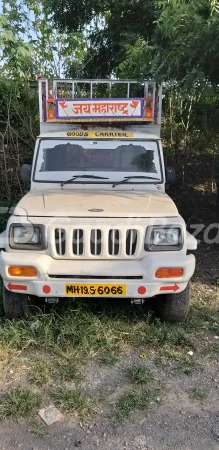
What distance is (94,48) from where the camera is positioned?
8.47 metres

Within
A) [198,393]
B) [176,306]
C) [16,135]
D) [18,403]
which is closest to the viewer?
[18,403]

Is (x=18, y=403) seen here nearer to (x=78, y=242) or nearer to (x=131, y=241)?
(x=78, y=242)

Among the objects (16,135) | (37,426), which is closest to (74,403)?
(37,426)

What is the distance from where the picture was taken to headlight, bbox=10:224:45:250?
11.5 ft

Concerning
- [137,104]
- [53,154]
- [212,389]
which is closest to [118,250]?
[212,389]

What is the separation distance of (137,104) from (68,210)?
222cm

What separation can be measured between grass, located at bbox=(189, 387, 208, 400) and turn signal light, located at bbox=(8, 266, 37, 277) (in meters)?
1.53

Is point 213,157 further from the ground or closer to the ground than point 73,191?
closer to the ground

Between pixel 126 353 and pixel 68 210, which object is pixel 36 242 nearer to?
pixel 68 210

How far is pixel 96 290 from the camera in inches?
136

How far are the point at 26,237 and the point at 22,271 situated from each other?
0.98 ft

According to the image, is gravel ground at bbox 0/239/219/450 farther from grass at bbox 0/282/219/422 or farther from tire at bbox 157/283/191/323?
tire at bbox 157/283/191/323

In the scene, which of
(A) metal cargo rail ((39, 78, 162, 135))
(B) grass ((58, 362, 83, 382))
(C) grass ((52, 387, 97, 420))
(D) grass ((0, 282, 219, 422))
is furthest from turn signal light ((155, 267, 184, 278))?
(A) metal cargo rail ((39, 78, 162, 135))

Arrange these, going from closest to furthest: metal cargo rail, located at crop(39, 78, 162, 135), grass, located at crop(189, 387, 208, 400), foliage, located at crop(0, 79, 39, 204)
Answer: grass, located at crop(189, 387, 208, 400) → metal cargo rail, located at crop(39, 78, 162, 135) → foliage, located at crop(0, 79, 39, 204)
